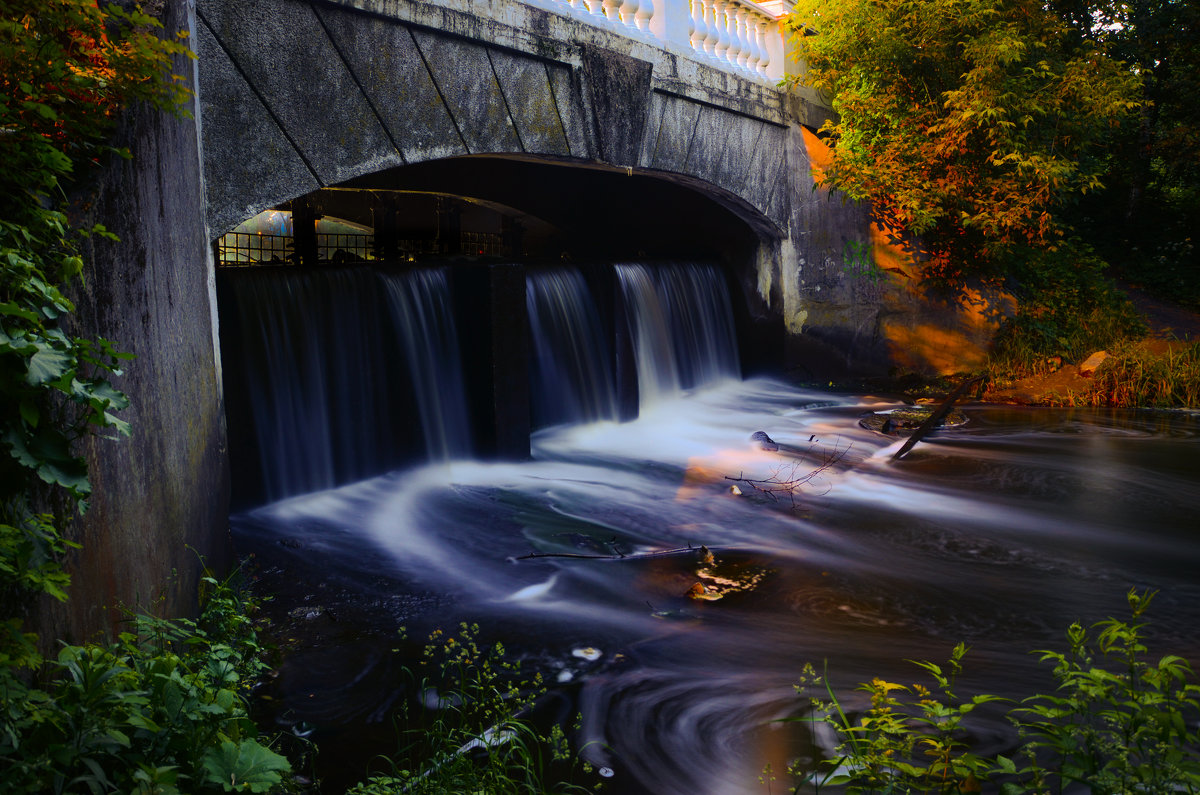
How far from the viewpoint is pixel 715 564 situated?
14.9ft

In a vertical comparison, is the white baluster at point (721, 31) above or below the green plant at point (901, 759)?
above

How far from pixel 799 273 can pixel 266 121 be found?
652cm

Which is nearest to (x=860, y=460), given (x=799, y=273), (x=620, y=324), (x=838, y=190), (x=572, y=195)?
(x=620, y=324)

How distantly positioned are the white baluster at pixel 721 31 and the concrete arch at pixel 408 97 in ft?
1.59

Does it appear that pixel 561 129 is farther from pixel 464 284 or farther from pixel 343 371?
pixel 343 371

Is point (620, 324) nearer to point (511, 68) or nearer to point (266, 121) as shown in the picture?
point (511, 68)

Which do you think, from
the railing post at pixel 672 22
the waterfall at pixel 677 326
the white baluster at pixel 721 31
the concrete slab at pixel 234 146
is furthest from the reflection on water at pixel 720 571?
the white baluster at pixel 721 31

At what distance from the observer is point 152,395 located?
9.17 ft

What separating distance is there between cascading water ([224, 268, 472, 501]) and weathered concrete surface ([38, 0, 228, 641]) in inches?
53.8

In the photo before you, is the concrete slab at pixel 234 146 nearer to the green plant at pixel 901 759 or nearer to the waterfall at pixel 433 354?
the waterfall at pixel 433 354

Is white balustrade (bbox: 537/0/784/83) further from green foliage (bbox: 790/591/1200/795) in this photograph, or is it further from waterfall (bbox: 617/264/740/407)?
green foliage (bbox: 790/591/1200/795)

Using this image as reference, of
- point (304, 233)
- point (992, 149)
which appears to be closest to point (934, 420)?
point (992, 149)

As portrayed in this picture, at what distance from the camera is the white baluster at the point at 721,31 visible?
8117mm

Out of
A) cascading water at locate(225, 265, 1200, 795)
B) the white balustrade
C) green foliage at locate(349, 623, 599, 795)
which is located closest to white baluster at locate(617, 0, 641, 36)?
the white balustrade
